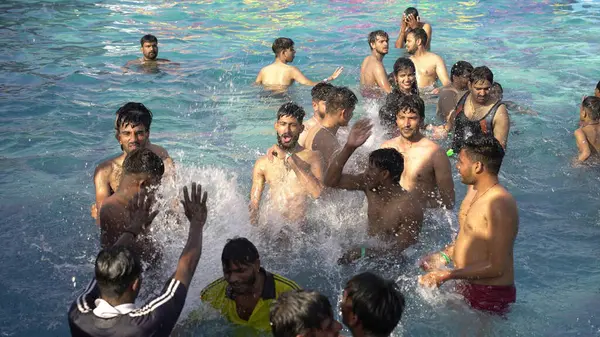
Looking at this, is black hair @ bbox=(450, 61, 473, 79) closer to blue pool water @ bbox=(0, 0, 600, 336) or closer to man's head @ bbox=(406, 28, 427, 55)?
blue pool water @ bbox=(0, 0, 600, 336)

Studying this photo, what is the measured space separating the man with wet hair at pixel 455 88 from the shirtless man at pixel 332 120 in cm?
259

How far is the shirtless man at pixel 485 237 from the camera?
453cm

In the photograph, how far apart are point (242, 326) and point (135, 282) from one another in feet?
3.38

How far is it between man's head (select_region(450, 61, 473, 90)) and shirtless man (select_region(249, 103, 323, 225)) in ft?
11.3

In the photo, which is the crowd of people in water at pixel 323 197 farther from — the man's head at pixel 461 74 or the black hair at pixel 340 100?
the man's head at pixel 461 74

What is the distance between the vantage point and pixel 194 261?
12.4ft

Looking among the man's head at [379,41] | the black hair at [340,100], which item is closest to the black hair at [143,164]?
the black hair at [340,100]

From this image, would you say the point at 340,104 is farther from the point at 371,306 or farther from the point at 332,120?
the point at 371,306

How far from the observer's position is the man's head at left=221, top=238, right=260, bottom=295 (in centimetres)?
388


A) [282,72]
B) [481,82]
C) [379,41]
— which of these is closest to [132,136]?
[481,82]

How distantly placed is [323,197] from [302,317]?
3.70 m

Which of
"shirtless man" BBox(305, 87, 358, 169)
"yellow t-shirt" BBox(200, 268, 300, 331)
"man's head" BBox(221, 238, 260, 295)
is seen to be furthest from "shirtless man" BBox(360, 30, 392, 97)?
"man's head" BBox(221, 238, 260, 295)

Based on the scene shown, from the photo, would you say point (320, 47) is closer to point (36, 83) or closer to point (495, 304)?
point (36, 83)

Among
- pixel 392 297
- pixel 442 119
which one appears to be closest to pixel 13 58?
pixel 442 119
